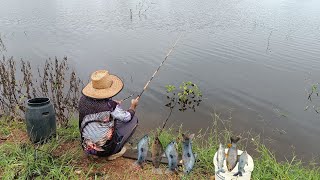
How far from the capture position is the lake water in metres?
7.04

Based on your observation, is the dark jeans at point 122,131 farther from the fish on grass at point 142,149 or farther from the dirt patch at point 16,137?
the dirt patch at point 16,137

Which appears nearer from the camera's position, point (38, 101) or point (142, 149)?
point (142, 149)

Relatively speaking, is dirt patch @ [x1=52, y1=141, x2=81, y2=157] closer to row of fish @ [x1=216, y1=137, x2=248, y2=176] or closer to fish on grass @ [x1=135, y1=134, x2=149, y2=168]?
fish on grass @ [x1=135, y1=134, x2=149, y2=168]

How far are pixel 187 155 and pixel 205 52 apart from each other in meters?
7.59

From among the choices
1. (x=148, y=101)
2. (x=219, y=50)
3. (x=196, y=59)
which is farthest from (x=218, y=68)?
(x=148, y=101)

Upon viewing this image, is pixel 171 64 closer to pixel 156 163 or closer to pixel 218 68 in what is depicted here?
pixel 218 68

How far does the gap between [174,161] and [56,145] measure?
65.8 inches

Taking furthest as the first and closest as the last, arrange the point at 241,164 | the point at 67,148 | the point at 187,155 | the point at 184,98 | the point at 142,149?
the point at 184,98 < the point at 67,148 < the point at 142,149 < the point at 187,155 < the point at 241,164

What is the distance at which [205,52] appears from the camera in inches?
435

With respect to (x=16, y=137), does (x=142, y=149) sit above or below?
above

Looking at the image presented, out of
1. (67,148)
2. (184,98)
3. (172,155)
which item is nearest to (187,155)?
(172,155)

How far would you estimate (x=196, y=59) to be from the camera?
10.3 meters

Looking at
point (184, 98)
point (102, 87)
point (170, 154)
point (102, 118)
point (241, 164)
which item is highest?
point (102, 87)

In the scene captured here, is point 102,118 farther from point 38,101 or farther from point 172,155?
point 38,101
